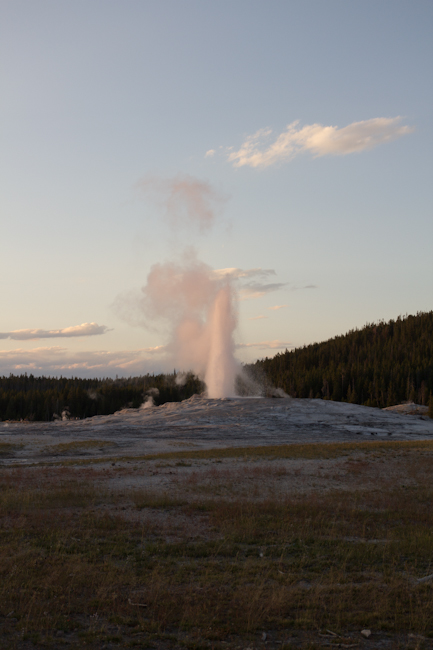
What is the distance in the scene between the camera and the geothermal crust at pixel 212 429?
4434cm

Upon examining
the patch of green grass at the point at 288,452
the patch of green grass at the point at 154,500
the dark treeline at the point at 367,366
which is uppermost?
the dark treeline at the point at 367,366

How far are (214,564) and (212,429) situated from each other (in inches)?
1875

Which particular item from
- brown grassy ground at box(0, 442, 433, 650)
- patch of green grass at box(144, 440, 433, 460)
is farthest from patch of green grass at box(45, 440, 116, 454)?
brown grassy ground at box(0, 442, 433, 650)

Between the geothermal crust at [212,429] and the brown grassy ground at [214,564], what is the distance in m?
21.0

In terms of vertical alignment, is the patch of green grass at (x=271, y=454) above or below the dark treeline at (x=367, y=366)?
below

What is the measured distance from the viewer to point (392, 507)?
17.5 m

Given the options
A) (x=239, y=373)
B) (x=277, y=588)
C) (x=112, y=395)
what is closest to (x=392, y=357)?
(x=239, y=373)

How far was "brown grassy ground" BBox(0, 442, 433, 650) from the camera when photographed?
307 inches

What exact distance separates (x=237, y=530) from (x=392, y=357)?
119414 mm

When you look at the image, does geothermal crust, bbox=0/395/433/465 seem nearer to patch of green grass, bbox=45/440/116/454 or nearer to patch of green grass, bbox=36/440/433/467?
patch of green grass, bbox=45/440/116/454

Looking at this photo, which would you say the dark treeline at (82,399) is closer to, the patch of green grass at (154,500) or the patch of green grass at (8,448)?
the patch of green grass at (8,448)

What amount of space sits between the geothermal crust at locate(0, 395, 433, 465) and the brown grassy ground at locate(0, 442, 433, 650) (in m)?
21.0

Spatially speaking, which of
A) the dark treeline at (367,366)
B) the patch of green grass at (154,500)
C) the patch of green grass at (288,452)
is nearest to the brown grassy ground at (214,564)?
the patch of green grass at (154,500)

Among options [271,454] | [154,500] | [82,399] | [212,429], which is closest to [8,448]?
[212,429]
